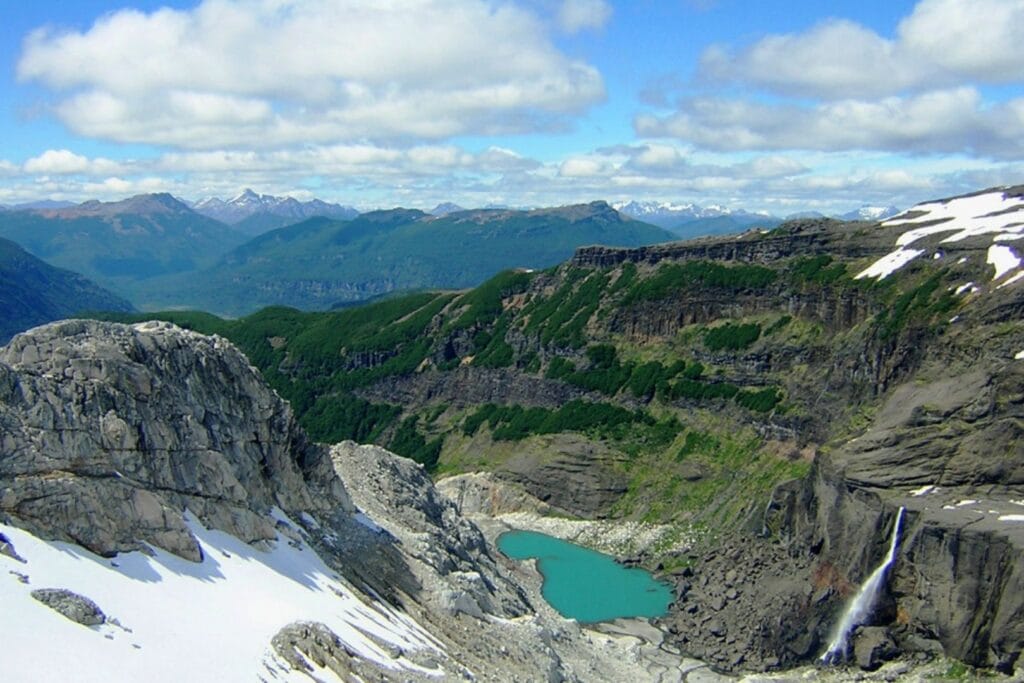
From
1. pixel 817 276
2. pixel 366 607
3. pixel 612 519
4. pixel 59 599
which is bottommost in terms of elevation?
pixel 612 519

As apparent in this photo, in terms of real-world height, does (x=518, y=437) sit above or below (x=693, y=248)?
below

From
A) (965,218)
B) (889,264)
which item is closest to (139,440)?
(889,264)

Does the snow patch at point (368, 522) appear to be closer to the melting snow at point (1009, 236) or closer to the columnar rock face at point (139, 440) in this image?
the columnar rock face at point (139, 440)

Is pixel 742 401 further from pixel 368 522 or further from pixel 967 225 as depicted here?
pixel 368 522

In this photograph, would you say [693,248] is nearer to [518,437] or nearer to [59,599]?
[518,437]

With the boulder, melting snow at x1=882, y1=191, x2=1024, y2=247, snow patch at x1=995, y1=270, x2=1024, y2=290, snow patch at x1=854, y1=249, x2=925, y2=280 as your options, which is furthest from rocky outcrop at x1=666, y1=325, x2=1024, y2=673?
melting snow at x1=882, y1=191, x2=1024, y2=247

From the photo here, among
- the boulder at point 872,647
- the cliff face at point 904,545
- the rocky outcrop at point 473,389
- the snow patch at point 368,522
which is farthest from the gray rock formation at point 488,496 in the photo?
the snow patch at point 368,522

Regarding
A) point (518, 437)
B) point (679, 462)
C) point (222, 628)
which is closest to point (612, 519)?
point (679, 462)

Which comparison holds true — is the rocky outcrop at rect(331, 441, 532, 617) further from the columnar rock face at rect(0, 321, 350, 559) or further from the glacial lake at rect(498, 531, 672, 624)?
the glacial lake at rect(498, 531, 672, 624)
